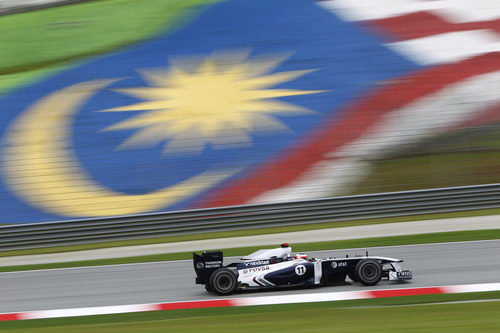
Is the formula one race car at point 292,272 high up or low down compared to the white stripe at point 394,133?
down

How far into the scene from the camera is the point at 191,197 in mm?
16609

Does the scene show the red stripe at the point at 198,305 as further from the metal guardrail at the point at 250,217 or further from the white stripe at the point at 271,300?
the metal guardrail at the point at 250,217

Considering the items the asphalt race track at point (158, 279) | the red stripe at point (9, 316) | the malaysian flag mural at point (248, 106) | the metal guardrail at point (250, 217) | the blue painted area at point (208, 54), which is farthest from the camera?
the blue painted area at point (208, 54)

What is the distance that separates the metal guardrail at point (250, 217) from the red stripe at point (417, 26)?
5.63 meters

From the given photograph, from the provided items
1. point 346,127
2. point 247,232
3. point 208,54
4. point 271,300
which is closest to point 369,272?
point 271,300

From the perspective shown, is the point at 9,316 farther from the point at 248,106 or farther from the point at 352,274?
the point at 248,106

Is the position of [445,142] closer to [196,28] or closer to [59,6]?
[196,28]

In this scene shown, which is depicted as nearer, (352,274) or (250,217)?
(352,274)

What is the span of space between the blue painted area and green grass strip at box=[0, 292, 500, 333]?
9644 millimetres

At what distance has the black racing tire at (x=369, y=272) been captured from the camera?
7.52m

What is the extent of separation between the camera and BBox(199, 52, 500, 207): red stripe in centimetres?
1652

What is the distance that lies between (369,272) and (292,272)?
0.89 meters

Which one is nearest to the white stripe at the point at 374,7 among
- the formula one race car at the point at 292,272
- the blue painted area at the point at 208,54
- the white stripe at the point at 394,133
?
the blue painted area at the point at 208,54

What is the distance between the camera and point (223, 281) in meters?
7.72
